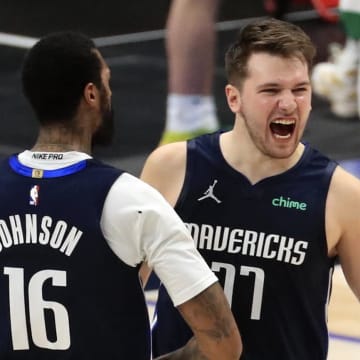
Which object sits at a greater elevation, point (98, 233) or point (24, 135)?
point (98, 233)

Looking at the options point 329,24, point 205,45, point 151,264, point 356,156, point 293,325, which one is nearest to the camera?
point 151,264

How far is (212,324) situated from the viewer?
3.02 meters

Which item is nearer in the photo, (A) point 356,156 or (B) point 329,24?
(A) point 356,156

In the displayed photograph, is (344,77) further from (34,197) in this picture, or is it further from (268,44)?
(34,197)

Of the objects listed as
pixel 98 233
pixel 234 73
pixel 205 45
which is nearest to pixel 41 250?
pixel 98 233

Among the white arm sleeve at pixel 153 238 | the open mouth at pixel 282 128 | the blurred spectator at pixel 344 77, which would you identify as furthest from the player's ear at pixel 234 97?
the blurred spectator at pixel 344 77

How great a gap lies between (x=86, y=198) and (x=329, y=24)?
781cm

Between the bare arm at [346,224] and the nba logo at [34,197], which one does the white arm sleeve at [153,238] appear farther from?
the bare arm at [346,224]

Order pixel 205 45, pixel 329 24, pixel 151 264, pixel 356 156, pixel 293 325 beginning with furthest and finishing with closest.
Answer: pixel 329 24 < pixel 356 156 < pixel 205 45 < pixel 293 325 < pixel 151 264

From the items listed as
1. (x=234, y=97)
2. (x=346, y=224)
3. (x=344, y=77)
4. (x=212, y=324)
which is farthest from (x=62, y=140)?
(x=344, y=77)

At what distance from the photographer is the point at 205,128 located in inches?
276

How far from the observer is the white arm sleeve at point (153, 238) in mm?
2953

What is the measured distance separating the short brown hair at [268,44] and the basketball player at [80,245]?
0.52 metres

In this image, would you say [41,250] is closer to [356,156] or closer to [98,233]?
[98,233]
